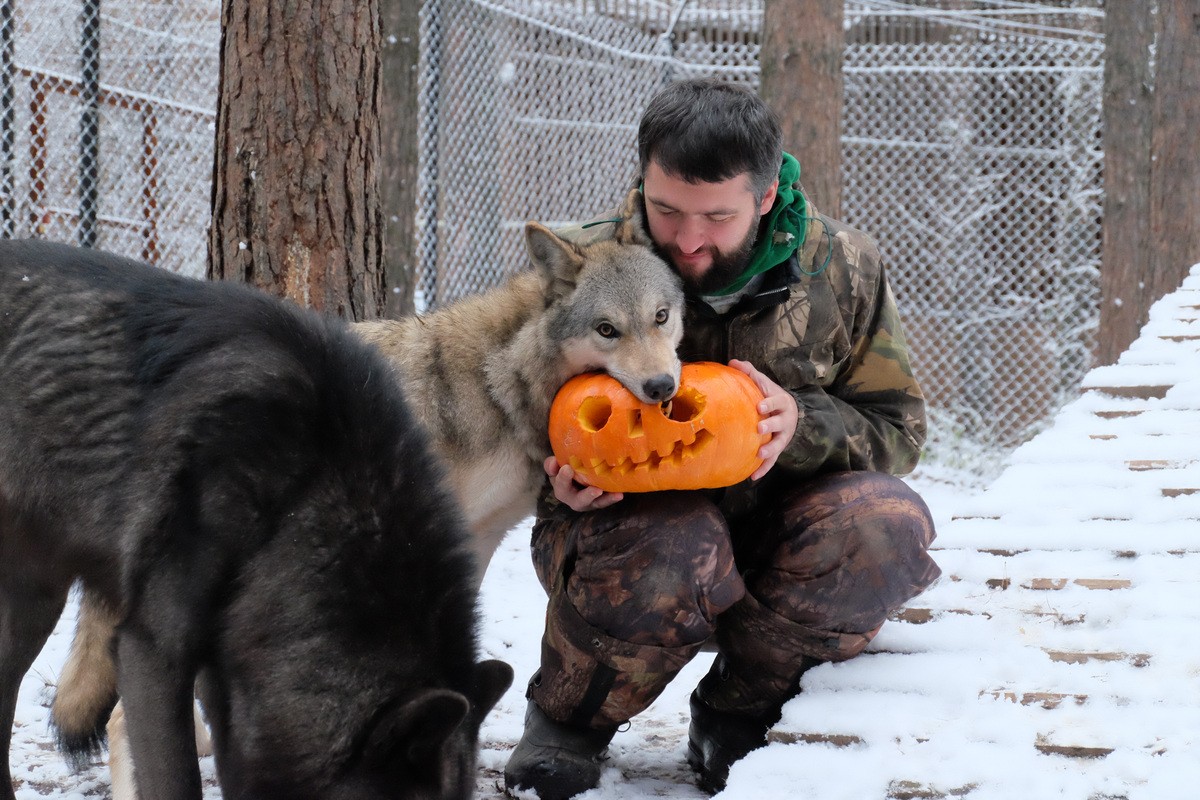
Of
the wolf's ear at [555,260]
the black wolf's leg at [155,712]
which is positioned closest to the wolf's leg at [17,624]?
the black wolf's leg at [155,712]

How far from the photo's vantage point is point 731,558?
310 cm

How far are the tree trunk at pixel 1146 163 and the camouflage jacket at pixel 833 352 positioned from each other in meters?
6.28

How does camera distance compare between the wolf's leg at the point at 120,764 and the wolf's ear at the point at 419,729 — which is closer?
the wolf's ear at the point at 419,729

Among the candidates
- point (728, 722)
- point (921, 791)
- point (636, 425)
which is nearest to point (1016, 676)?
point (921, 791)

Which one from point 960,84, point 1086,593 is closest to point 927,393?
point 960,84

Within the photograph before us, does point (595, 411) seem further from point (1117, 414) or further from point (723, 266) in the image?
point (1117, 414)

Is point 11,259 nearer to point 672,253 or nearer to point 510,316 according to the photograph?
point 510,316

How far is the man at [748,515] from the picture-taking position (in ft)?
10.1

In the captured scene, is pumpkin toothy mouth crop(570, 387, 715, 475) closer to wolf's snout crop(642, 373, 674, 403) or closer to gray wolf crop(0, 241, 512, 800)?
wolf's snout crop(642, 373, 674, 403)

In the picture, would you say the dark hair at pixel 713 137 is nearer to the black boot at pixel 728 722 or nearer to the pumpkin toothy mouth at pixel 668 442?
the pumpkin toothy mouth at pixel 668 442

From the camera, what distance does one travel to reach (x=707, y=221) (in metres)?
3.26

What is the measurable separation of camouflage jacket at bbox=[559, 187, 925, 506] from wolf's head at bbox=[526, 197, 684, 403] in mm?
156

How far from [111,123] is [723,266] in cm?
479

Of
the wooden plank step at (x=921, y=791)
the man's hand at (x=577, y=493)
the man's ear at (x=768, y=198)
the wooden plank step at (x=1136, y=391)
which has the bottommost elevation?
the wooden plank step at (x=921, y=791)
